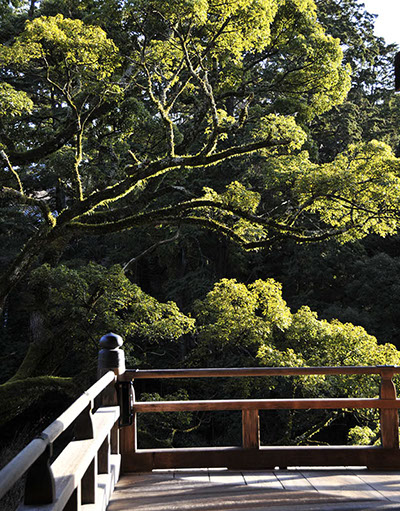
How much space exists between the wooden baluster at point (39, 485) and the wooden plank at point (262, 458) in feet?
7.29

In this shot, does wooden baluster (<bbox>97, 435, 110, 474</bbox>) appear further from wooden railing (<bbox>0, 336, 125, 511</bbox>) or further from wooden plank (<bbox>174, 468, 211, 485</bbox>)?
wooden plank (<bbox>174, 468, 211, 485</bbox>)

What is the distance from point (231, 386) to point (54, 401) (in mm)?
8273

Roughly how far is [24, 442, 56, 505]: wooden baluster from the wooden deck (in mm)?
1417

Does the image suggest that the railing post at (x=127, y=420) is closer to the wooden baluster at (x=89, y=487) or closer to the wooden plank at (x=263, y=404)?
the wooden plank at (x=263, y=404)

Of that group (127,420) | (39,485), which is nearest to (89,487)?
(39,485)

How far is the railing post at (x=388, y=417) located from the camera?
4.02 metres

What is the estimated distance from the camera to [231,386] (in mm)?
10320

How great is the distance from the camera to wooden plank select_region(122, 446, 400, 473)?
3.93 meters

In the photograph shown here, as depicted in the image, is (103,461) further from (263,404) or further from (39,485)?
(39,485)

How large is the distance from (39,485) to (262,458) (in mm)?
2477

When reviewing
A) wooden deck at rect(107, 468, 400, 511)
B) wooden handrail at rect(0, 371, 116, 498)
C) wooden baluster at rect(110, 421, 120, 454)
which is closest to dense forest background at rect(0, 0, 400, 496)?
wooden deck at rect(107, 468, 400, 511)

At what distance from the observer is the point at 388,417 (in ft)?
13.3

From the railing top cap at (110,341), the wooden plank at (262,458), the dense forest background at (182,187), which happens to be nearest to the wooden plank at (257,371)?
the railing top cap at (110,341)

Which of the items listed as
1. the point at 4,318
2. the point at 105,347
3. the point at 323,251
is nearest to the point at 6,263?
the point at 4,318
